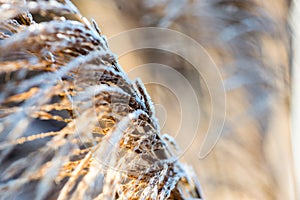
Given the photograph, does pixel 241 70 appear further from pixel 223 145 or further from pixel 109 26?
pixel 109 26

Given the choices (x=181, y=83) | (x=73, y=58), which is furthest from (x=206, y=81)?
(x=73, y=58)

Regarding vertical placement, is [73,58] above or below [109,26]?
below

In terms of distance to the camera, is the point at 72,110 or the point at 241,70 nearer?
the point at 72,110

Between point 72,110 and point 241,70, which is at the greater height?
point 241,70

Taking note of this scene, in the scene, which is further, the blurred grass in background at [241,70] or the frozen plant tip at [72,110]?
the blurred grass in background at [241,70]

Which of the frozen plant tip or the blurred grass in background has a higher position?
the blurred grass in background

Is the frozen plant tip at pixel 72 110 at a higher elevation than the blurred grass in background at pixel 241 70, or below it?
below

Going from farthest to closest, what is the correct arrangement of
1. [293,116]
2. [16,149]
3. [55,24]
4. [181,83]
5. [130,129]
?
1. [293,116]
2. [181,83]
3. [16,149]
4. [130,129]
5. [55,24]

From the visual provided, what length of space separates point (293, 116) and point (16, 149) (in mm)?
904

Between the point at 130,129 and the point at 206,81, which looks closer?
the point at 130,129

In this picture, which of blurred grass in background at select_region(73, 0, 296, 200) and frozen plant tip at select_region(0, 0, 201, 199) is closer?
frozen plant tip at select_region(0, 0, 201, 199)

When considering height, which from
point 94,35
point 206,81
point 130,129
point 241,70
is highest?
point 241,70

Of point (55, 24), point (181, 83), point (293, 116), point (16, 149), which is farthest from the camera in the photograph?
point (293, 116)

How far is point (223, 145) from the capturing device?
48.6 inches
